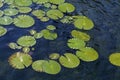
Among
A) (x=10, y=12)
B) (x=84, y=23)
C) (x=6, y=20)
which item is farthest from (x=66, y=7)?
(x=6, y=20)

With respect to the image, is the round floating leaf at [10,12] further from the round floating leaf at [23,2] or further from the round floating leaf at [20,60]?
the round floating leaf at [20,60]

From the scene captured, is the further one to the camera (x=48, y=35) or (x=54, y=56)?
(x=48, y=35)

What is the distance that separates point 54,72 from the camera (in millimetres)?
6004

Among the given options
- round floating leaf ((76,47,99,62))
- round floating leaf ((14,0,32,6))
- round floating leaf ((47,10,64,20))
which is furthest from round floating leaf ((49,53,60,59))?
round floating leaf ((14,0,32,6))

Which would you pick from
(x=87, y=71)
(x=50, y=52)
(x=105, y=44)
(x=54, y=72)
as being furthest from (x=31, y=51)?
(x=105, y=44)

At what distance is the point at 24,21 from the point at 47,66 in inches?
69.8

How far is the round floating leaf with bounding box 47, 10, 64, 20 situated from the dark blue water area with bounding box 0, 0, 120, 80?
23cm

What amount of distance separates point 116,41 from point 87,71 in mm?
1406

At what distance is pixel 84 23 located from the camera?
7.57m

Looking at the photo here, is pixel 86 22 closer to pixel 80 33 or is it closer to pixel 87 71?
pixel 80 33

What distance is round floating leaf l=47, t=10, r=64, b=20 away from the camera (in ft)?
25.3

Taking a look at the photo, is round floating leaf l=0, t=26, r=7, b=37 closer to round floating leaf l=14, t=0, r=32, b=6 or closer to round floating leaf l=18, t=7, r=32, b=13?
round floating leaf l=18, t=7, r=32, b=13

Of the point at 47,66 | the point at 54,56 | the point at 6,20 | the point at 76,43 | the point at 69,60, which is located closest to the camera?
the point at 47,66

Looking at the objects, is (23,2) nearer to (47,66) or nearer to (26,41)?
(26,41)
